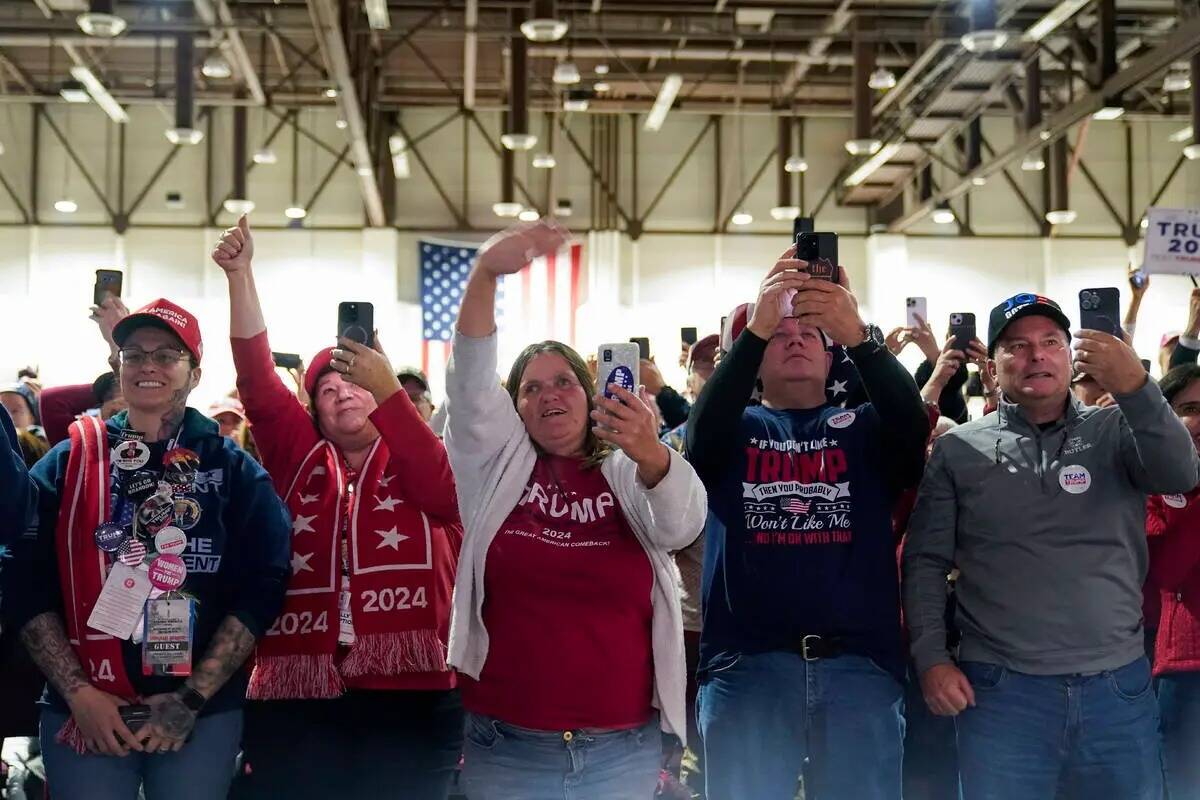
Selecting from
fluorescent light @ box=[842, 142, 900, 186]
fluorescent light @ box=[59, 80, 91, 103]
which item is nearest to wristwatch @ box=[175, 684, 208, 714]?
fluorescent light @ box=[59, 80, 91, 103]

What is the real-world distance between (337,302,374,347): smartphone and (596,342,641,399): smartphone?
0.78 meters

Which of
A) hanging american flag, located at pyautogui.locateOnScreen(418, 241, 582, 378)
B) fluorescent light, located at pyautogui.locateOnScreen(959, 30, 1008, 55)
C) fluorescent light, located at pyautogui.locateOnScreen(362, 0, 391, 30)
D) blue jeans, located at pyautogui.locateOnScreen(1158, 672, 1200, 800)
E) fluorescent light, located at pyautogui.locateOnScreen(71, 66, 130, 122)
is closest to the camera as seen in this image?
blue jeans, located at pyautogui.locateOnScreen(1158, 672, 1200, 800)

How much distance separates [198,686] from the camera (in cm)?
307

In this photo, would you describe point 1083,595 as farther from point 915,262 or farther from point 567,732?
point 915,262

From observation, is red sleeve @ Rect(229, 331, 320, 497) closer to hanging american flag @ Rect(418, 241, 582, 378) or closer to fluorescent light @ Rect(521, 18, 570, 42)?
fluorescent light @ Rect(521, 18, 570, 42)

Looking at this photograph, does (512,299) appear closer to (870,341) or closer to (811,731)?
(870,341)

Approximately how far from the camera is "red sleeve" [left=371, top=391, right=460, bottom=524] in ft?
10.4

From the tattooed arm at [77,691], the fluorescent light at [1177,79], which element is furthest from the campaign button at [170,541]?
the fluorescent light at [1177,79]

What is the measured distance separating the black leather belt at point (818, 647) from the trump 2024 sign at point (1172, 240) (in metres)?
2.49

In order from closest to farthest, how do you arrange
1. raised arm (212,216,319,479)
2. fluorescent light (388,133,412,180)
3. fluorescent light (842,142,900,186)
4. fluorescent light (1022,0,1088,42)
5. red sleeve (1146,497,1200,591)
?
raised arm (212,216,319,479) → red sleeve (1146,497,1200,591) → fluorescent light (1022,0,1088,42) → fluorescent light (842,142,900,186) → fluorescent light (388,133,412,180)

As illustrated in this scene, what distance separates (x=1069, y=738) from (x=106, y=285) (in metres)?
2.84

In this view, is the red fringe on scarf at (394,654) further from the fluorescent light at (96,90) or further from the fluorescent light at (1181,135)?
the fluorescent light at (1181,135)

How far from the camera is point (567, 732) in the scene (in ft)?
9.26

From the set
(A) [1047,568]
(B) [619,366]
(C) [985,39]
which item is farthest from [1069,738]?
(C) [985,39]
